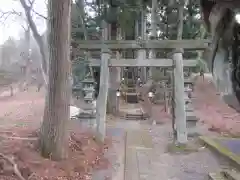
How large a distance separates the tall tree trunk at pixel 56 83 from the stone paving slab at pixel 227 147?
4.31m

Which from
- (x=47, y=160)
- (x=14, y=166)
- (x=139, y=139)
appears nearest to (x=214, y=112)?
(x=139, y=139)

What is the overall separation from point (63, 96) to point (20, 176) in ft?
6.90

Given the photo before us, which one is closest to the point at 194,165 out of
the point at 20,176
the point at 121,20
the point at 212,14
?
the point at 20,176

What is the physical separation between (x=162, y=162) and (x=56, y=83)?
3.75 m

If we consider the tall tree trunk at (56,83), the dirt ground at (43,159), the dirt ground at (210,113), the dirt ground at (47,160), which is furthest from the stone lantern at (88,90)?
the tall tree trunk at (56,83)

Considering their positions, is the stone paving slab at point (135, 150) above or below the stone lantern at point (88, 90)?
below

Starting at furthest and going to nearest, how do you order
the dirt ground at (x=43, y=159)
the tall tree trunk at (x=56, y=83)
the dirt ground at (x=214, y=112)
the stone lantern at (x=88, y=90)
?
the dirt ground at (x=214, y=112)
the stone lantern at (x=88, y=90)
the tall tree trunk at (x=56, y=83)
the dirt ground at (x=43, y=159)

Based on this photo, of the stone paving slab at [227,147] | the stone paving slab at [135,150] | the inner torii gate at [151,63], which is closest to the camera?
the stone paving slab at [135,150]

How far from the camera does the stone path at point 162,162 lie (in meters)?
6.94

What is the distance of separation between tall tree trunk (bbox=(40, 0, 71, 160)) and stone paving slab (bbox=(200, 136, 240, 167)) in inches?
170

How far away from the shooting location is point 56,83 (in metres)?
6.46

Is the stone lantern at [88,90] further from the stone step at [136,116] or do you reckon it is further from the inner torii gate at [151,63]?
the stone step at [136,116]

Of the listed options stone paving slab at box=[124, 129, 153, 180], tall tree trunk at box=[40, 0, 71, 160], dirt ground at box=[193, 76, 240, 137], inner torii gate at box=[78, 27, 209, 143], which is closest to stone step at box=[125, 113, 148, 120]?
dirt ground at box=[193, 76, 240, 137]

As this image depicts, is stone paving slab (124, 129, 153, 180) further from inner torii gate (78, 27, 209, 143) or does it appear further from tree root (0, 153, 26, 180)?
tree root (0, 153, 26, 180)
